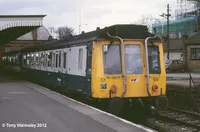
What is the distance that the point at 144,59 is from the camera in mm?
13820

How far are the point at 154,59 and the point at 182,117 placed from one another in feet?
8.96

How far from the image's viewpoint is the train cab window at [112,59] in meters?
13.5

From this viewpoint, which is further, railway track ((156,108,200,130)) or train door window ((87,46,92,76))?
train door window ((87,46,92,76))

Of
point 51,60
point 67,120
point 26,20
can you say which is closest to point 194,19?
point 26,20

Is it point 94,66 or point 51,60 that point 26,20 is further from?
point 94,66

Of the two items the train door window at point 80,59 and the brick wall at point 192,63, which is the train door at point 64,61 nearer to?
the train door window at point 80,59

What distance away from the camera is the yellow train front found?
13398mm

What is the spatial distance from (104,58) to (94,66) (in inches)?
16.5

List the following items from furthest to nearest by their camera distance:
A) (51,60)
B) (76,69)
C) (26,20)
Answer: (26,20) → (51,60) → (76,69)

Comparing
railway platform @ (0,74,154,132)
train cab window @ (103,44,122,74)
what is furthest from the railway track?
railway platform @ (0,74,154,132)

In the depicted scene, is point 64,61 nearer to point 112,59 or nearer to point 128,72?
point 112,59

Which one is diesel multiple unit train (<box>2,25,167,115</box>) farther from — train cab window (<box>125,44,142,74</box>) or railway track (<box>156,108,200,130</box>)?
railway track (<box>156,108,200,130</box>)

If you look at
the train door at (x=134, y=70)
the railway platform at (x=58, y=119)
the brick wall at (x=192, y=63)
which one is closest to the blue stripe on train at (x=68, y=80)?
the railway platform at (x=58, y=119)

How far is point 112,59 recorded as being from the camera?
44.7ft
